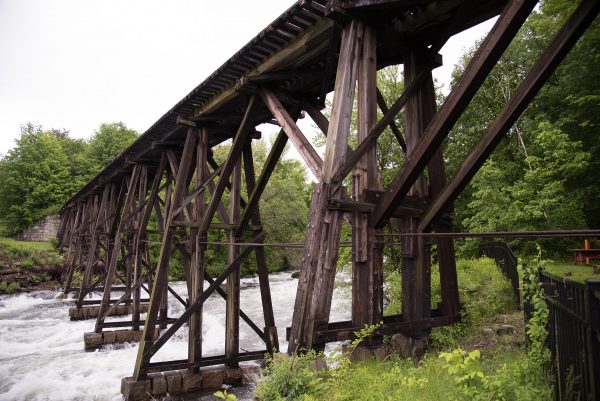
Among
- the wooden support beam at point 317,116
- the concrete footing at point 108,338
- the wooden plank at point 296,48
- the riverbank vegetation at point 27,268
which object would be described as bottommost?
the concrete footing at point 108,338

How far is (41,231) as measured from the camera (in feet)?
111

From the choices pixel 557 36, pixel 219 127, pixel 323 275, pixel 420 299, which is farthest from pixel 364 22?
pixel 219 127

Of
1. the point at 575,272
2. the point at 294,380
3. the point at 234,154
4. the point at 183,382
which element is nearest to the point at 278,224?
the point at 575,272

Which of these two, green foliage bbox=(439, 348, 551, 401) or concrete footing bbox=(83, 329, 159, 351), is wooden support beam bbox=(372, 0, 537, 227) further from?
concrete footing bbox=(83, 329, 159, 351)

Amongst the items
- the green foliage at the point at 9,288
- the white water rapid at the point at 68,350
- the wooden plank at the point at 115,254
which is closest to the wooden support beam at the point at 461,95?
the white water rapid at the point at 68,350

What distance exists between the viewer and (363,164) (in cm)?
346

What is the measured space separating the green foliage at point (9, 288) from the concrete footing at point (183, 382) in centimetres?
1684

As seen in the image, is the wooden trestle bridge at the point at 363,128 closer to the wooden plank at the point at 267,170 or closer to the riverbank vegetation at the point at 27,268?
the wooden plank at the point at 267,170

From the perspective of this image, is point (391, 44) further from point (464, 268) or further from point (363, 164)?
point (464, 268)

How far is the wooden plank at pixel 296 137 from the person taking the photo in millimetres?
3771

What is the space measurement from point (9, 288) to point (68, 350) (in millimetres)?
12484

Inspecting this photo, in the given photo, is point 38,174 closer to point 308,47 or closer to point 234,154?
point 234,154

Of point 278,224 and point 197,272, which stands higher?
point 278,224

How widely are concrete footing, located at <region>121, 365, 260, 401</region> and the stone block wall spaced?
32.8 metres
